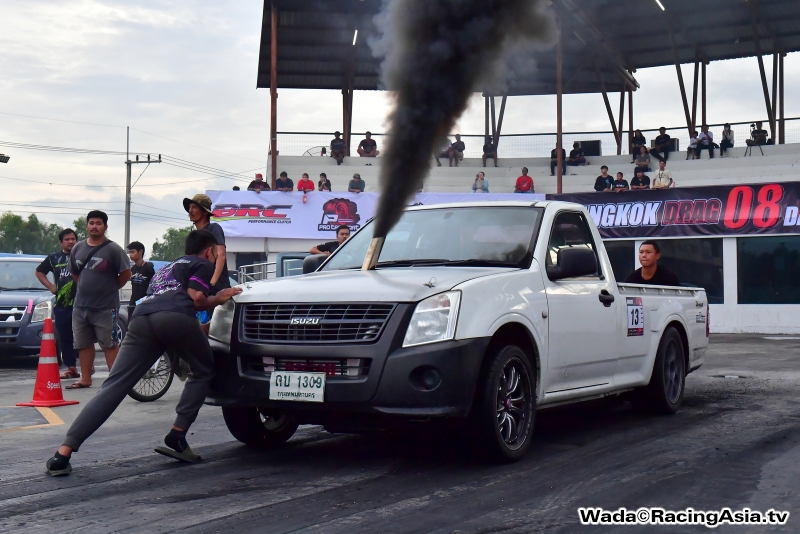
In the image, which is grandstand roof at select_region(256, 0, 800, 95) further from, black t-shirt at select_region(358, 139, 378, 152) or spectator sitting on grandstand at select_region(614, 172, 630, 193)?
spectator sitting on grandstand at select_region(614, 172, 630, 193)

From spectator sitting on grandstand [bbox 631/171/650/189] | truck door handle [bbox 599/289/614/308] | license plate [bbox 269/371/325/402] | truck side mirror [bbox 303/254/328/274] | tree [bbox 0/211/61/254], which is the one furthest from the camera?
tree [bbox 0/211/61/254]

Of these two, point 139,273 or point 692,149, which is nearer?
point 139,273

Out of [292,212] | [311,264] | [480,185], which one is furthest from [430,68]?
[480,185]

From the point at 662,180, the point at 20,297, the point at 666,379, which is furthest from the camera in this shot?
the point at 662,180

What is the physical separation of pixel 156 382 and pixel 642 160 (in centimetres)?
2172

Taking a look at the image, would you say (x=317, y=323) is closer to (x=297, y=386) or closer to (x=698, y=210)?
(x=297, y=386)

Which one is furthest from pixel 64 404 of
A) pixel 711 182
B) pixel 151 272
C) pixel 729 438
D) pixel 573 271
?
pixel 711 182

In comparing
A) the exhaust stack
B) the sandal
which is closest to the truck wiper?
the exhaust stack

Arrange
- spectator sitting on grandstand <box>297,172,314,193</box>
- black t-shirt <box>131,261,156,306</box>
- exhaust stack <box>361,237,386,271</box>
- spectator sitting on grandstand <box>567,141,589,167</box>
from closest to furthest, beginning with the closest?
1. exhaust stack <box>361,237,386,271</box>
2. black t-shirt <box>131,261,156,306</box>
3. spectator sitting on grandstand <box>297,172,314,193</box>
4. spectator sitting on grandstand <box>567,141,589,167</box>

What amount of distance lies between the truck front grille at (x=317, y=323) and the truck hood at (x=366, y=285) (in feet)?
0.17

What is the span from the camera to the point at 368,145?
2989 centimetres

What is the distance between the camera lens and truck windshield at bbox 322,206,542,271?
648 cm

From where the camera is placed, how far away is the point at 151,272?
12.2m

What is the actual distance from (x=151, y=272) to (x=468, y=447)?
7.58 metres
